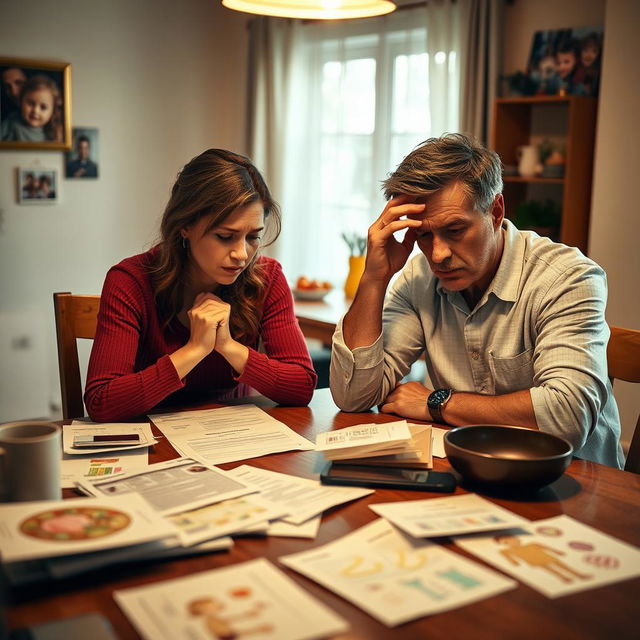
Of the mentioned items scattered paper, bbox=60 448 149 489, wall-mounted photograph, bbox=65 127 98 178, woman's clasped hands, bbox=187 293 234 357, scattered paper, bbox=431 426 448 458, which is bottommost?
scattered paper, bbox=60 448 149 489

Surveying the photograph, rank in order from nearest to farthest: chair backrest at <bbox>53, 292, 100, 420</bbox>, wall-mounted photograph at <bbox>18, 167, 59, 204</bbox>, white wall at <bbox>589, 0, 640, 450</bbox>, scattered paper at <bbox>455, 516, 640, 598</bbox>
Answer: scattered paper at <bbox>455, 516, 640, 598</bbox>
chair backrest at <bbox>53, 292, 100, 420</bbox>
white wall at <bbox>589, 0, 640, 450</bbox>
wall-mounted photograph at <bbox>18, 167, 59, 204</bbox>

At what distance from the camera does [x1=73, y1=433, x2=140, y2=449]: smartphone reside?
5.03 feet

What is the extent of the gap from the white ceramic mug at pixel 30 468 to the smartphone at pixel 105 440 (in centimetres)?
35

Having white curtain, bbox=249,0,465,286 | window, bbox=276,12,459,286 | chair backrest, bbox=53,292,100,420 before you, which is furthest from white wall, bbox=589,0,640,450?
chair backrest, bbox=53,292,100,420

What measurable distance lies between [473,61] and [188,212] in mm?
2594

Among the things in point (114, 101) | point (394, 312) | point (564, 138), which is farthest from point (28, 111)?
point (394, 312)

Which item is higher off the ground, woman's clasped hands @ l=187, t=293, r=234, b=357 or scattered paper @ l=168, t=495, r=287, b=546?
woman's clasped hands @ l=187, t=293, r=234, b=357

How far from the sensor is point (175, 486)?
1.32m

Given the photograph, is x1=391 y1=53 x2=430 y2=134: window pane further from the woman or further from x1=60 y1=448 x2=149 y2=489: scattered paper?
x1=60 y1=448 x2=149 y2=489: scattered paper

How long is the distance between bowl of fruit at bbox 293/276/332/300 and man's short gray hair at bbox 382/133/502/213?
247cm

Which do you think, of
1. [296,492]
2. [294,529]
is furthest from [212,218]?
[294,529]

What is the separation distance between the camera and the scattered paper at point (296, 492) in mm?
1240

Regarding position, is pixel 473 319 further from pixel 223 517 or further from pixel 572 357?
pixel 223 517

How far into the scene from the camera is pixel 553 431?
5.27 ft
